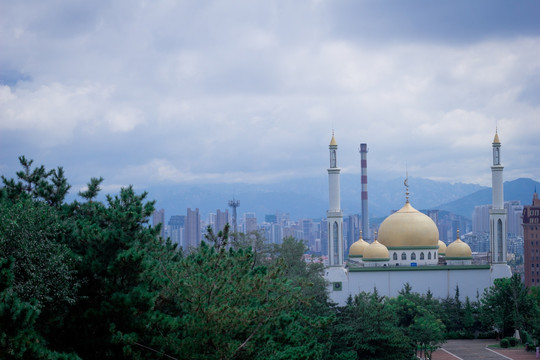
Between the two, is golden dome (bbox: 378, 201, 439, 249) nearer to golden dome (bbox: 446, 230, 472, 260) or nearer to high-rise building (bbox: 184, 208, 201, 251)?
golden dome (bbox: 446, 230, 472, 260)

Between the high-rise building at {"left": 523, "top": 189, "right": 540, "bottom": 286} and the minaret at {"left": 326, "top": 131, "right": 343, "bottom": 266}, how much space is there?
27306 mm

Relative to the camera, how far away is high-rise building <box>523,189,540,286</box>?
62.9m

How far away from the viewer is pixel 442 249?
43719 mm

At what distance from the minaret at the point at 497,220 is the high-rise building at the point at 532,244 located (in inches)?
939

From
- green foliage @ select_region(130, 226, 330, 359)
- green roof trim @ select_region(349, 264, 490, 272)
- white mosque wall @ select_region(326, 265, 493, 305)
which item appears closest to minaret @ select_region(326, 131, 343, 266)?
white mosque wall @ select_region(326, 265, 493, 305)

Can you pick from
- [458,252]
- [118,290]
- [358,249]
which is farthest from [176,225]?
[118,290]

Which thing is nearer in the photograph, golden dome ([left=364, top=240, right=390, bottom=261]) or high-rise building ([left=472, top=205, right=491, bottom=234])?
golden dome ([left=364, top=240, right=390, bottom=261])

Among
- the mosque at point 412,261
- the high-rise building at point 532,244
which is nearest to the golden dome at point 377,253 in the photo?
the mosque at point 412,261

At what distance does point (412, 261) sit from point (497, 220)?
462 centimetres

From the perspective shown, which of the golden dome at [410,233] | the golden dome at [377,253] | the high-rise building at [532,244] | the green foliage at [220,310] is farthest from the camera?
the high-rise building at [532,244]

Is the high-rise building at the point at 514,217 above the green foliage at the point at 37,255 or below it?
above

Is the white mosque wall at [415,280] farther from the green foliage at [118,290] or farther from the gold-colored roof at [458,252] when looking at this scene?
the green foliage at [118,290]

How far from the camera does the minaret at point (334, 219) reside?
39.4 meters

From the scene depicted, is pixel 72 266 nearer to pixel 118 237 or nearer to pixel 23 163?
pixel 118 237
